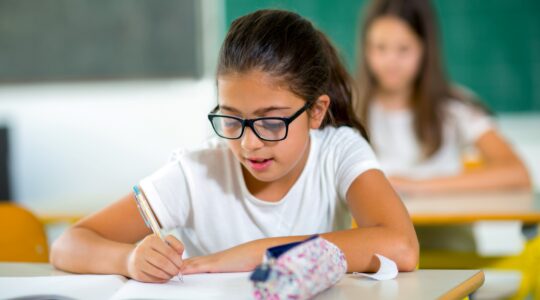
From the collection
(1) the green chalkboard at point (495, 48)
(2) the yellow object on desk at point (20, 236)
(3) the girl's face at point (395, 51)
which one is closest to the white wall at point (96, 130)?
(1) the green chalkboard at point (495, 48)

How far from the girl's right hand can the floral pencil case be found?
266mm

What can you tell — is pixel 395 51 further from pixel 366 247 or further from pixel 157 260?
pixel 157 260

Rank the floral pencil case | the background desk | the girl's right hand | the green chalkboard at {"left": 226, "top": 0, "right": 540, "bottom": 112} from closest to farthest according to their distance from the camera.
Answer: the floral pencil case → the girl's right hand → the background desk → the green chalkboard at {"left": 226, "top": 0, "right": 540, "bottom": 112}

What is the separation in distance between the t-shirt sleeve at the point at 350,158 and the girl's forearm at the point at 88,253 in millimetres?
470

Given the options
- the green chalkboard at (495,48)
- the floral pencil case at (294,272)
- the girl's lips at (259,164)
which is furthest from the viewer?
the green chalkboard at (495,48)

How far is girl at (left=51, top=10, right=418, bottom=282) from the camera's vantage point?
1474mm

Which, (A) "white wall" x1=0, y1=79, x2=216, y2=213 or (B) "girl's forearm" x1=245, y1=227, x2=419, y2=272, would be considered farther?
(A) "white wall" x1=0, y1=79, x2=216, y2=213

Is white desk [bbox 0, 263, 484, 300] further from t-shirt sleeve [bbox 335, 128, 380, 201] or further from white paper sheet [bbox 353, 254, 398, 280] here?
t-shirt sleeve [bbox 335, 128, 380, 201]

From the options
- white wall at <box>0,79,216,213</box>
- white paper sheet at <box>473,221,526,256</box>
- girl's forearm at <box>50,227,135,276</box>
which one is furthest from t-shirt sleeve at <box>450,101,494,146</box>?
white wall at <box>0,79,216,213</box>

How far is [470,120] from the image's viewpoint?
3312mm

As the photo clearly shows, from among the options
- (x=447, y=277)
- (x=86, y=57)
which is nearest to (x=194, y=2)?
(x=86, y=57)

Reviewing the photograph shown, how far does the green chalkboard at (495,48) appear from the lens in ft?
14.6

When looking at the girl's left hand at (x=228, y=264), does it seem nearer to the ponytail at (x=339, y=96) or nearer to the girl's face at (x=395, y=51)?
the ponytail at (x=339, y=96)

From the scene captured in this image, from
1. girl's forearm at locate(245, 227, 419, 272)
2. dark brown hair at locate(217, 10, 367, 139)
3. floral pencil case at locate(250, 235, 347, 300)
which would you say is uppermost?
dark brown hair at locate(217, 10, 367, 139)
